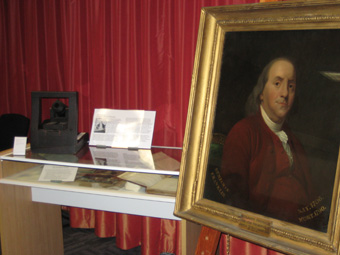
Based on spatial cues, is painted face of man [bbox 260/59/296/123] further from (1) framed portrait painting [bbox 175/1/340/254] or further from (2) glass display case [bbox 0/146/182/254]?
(2) glass display case [bbox 0/146/182/254]

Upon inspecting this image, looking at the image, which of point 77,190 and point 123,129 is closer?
point 77,190

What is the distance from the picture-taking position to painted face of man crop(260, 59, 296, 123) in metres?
0.95

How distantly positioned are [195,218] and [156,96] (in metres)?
1.21

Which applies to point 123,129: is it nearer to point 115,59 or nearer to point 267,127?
point 115,59

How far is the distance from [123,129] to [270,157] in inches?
38.8

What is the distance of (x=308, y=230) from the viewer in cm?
88

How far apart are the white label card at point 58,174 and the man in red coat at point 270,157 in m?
1.00

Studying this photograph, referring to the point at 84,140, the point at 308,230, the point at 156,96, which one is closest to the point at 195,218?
the point at 308,230

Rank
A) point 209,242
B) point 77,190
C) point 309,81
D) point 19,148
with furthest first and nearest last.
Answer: point 19,148, point 77,190, point 209,242, point 309,81

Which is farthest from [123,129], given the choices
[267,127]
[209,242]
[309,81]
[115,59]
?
[309,81]

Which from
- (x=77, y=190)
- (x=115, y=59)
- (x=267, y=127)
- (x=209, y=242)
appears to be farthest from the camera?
(x=115, y=59)

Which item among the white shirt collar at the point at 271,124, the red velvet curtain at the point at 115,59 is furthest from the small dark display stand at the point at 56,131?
the white shirt collar at the point at 271,124

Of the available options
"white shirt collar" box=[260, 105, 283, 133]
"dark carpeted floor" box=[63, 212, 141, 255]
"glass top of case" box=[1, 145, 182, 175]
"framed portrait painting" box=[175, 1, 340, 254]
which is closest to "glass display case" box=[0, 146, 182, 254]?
"glass top of case" box=[1, 145, 182, 175]

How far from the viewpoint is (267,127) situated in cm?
101
